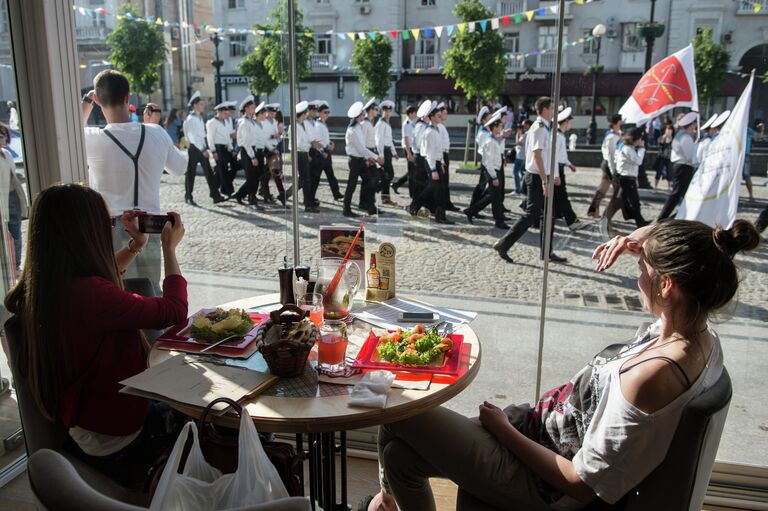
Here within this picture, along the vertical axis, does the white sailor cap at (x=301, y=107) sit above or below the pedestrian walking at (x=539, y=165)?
above

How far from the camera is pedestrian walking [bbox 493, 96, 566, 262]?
2.37m

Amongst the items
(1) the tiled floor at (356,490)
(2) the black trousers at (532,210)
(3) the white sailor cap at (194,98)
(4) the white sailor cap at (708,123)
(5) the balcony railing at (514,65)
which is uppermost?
(5) the balcony railing at (514,65)

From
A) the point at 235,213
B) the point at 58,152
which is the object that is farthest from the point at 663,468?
the point at 235,213

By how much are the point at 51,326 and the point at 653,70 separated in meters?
2.16

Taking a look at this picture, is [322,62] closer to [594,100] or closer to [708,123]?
[594,100]

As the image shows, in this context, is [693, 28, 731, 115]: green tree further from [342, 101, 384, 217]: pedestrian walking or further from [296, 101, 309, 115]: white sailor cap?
[296, 101, 309, 115]: white sailor cap

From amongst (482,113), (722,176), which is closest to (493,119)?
(482,113)

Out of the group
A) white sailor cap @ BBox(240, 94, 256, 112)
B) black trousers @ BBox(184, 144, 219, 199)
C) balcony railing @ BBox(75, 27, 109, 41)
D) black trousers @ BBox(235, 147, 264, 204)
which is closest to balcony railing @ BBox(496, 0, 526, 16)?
white sailor cap @ BBox(240, 94, 256, 112)

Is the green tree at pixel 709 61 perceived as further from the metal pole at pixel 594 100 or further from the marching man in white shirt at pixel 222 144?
the marching man in white shirt at pixel 222 144

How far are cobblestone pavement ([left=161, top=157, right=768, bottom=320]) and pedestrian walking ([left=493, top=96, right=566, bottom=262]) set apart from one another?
0.10 metres

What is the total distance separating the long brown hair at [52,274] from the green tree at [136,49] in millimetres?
1599

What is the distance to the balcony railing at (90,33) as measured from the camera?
2.58m

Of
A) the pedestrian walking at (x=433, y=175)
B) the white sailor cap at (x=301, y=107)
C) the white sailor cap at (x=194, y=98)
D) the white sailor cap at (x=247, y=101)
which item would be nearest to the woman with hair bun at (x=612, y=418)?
the pedestrian walking at (x=433, y=175)

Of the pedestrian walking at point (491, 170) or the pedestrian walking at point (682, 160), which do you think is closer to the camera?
the pedestrian walking at point (682, 160)
